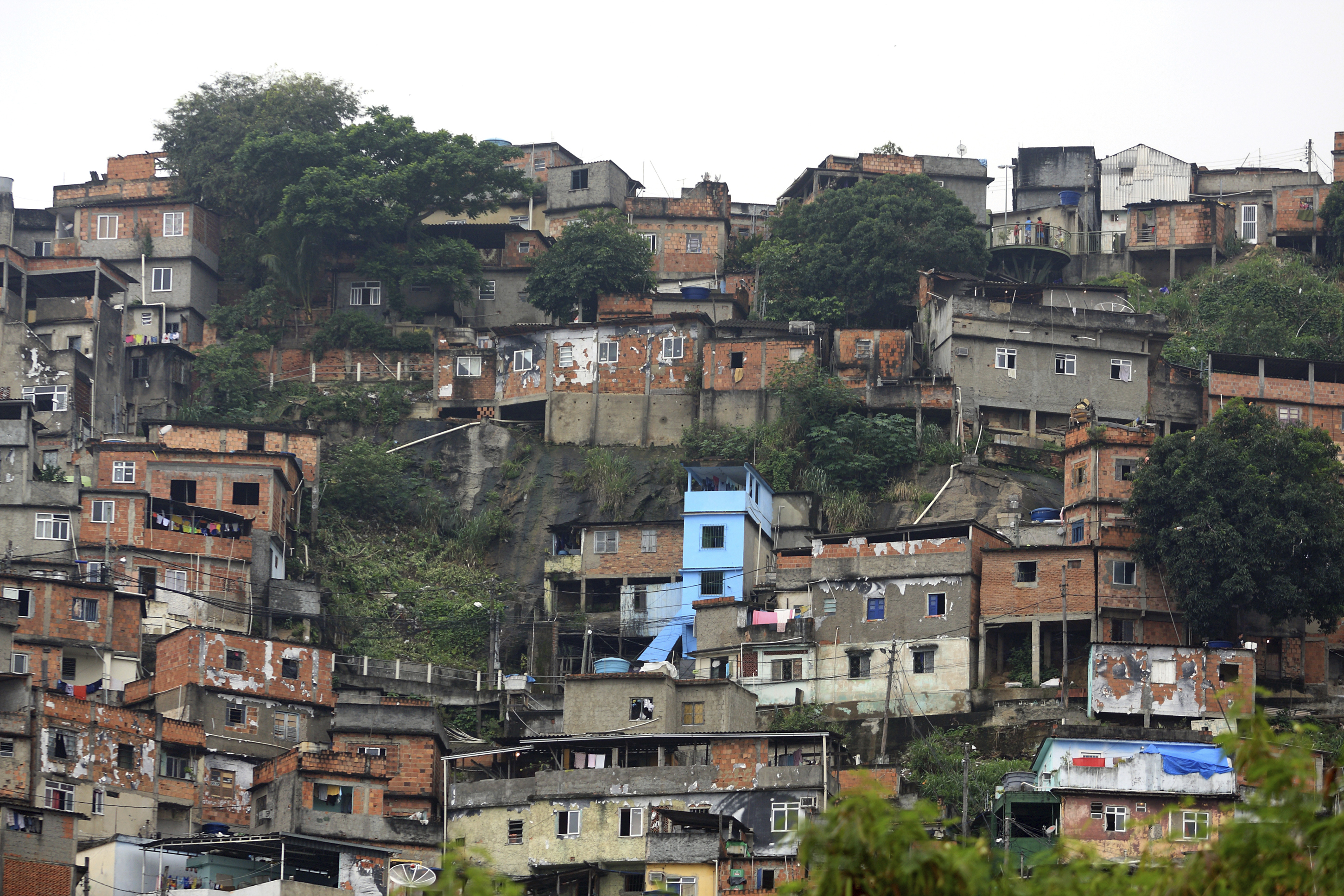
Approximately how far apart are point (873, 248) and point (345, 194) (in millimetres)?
18995

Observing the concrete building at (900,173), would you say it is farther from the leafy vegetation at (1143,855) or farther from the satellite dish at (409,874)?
the leafy vegetation at (1143,855)

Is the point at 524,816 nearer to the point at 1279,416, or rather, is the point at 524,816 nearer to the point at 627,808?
the point at 627,808

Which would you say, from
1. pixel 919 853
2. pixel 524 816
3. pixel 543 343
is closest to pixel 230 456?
pixel 543 343

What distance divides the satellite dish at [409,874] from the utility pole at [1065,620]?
17.2 m

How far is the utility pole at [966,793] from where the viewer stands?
136 ft

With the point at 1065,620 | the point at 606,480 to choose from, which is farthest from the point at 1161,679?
the point at 606,480

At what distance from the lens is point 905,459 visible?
60562 mm

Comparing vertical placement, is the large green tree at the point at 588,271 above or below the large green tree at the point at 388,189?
below

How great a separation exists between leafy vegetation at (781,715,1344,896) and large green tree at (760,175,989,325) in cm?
Result: 5327

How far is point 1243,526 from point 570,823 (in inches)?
776

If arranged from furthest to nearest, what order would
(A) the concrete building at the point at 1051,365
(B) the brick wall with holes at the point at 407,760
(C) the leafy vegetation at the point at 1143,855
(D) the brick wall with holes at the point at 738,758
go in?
(A) the concrete building at the point at 1051,365 < (B) the brick wall with holes at the point at 407,760 < (D) the brick wall with holes at the point at 738,758 < (C) the leafy vegetation at the point at 1143,855

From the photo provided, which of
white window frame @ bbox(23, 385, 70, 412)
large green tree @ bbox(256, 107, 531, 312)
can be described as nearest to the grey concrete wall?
large green tree @ bbox(256, 107, 531, 312)

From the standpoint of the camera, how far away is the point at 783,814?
42938 mm

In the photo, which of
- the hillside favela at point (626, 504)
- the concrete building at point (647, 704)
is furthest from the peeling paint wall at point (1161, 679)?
the concrete building at point (647, 704)
